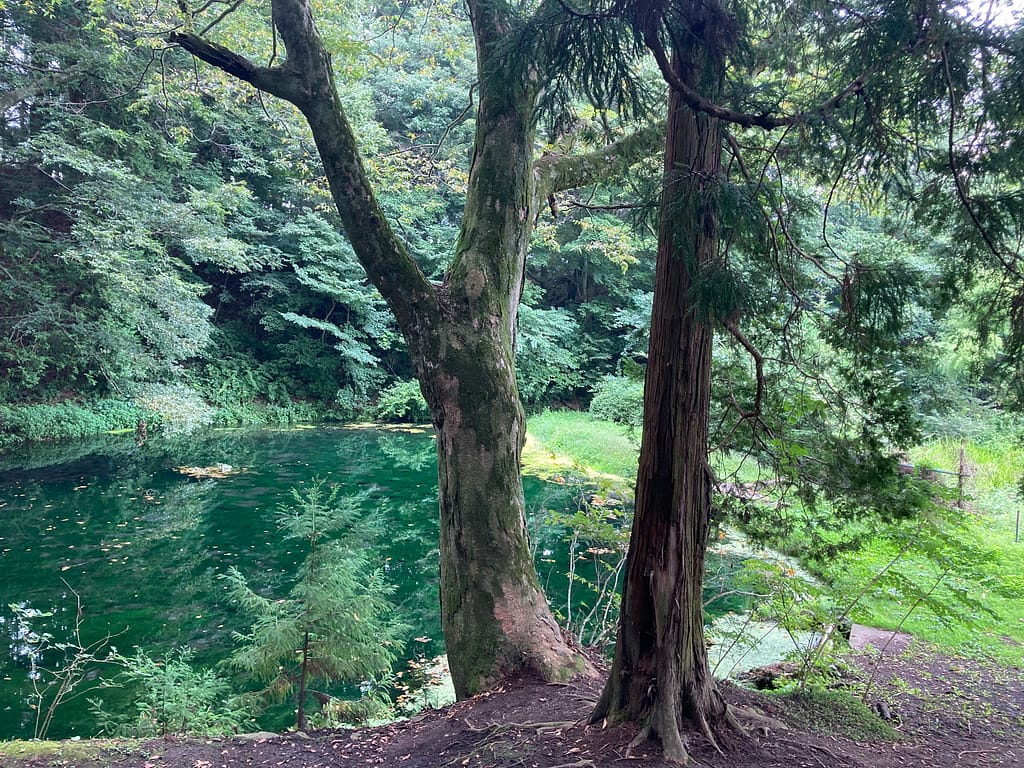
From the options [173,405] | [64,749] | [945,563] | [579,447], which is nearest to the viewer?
[64,749]

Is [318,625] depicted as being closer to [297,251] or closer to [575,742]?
[575,742]

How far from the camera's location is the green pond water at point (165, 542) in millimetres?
5945

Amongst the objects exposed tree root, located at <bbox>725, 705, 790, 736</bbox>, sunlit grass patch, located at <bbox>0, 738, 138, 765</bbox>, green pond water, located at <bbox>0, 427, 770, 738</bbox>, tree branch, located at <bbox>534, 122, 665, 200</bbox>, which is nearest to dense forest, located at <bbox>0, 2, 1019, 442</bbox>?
tree branch, located at <bbox>534, 122, 665, 200</bbox>

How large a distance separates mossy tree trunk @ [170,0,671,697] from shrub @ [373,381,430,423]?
57.0 ft

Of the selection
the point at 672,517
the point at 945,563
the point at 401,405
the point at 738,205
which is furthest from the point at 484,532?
the point at 401,405

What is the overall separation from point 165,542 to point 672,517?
8.14 m

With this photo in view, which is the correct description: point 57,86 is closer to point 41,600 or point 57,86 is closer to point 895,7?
point 41,600

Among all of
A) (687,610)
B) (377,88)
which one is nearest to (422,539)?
(687,610)

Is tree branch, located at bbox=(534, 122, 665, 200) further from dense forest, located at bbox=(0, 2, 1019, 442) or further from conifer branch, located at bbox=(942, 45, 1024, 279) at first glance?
conifer branch, located at bbox=(942, 45, 1024, 279)

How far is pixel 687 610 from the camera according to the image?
2508 mm

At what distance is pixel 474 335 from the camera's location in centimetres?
401

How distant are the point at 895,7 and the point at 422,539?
830 centimetres

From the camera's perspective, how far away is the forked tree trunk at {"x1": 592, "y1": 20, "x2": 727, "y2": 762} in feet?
7.87

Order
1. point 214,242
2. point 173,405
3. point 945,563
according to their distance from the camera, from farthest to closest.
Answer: point 214,242 < point 173,405 < point 945,563
